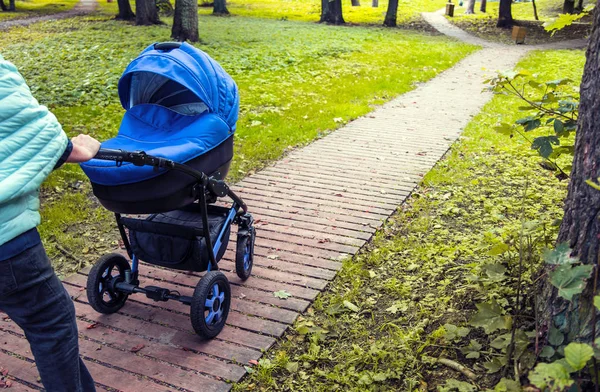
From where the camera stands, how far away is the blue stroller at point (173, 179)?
10.7 ft

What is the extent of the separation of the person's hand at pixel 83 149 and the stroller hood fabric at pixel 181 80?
1041 millimetres

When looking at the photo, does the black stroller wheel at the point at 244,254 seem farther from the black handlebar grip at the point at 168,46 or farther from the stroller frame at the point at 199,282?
the black handlebar grip at the point at 168,46

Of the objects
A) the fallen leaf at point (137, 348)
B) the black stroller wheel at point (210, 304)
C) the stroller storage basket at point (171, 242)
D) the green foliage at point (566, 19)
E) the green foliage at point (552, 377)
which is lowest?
the fallen leaf at point (137, 348)

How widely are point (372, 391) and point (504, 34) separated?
983 inches

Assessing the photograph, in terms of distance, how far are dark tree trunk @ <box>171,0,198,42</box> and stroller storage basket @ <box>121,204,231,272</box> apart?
13617mm

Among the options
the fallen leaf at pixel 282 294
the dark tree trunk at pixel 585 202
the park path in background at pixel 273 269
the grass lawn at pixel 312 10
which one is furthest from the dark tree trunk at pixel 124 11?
the dark tree trunk at pixel 585 202

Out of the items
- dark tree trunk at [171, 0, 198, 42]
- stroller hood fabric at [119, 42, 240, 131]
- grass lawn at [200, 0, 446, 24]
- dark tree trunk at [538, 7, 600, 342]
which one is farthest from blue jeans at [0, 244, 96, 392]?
grass lawn at [200, 0, 446, 24]

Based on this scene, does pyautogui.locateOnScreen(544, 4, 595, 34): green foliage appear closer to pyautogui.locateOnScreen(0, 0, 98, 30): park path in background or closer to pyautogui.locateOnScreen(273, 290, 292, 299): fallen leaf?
pyautogui.locateOnScreen(273, 290, 292, 299): fallen leaf

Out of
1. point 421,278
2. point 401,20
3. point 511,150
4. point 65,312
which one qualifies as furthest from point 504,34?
point 65,312

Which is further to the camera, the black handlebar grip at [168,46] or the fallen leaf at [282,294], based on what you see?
the fallen leaf at [282,294]

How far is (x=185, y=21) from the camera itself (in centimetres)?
1622

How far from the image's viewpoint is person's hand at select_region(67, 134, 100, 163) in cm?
252

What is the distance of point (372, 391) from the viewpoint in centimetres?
308

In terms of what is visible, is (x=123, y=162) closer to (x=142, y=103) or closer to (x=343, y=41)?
(x=142, y=103)
